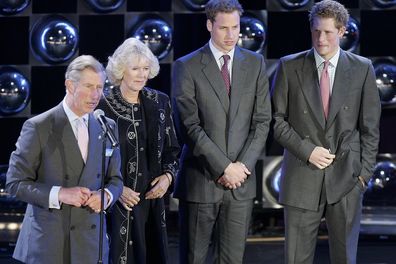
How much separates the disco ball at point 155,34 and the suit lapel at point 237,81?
48.5 inches

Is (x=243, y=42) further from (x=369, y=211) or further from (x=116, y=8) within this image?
(x=369, y=211)

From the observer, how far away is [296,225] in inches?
156

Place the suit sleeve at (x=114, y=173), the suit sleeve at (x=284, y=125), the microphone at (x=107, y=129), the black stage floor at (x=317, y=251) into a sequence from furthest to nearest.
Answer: the black stage floor at (x=317, y=251) < the suit sleeve at (x=284, y=125) < the suit sleeve at (x=114, y=173) < the microphone at (x=107, y=129)

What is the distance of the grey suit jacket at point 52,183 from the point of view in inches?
124

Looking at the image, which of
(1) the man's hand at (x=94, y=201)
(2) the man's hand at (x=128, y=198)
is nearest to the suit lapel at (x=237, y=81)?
(2) the man's hand at (x=128, y=198)

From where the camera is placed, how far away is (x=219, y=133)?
12.8 ft

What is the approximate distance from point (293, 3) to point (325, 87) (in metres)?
1.42

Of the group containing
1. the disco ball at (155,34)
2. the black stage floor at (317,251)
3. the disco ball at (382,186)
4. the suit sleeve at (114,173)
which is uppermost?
the disco ball at (155,34)

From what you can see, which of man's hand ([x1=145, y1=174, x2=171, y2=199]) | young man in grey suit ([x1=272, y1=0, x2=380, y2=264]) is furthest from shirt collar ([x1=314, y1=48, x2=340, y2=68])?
man's hand ([x1=145, y1=174, x2=171, y2=199])

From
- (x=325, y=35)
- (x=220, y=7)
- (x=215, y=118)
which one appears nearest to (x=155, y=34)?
(x=220, y=7)

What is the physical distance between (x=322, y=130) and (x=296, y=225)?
444mm

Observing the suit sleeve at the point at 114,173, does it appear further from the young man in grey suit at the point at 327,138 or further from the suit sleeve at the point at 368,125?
the suit sleeve at the point at 368,125

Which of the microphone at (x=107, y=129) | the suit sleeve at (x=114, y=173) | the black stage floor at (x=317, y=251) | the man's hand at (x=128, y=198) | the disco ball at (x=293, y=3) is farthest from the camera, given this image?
the disco ball at (x=293, y=3)

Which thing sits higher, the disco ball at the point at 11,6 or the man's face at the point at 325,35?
the disco ball at the point at 11,6
